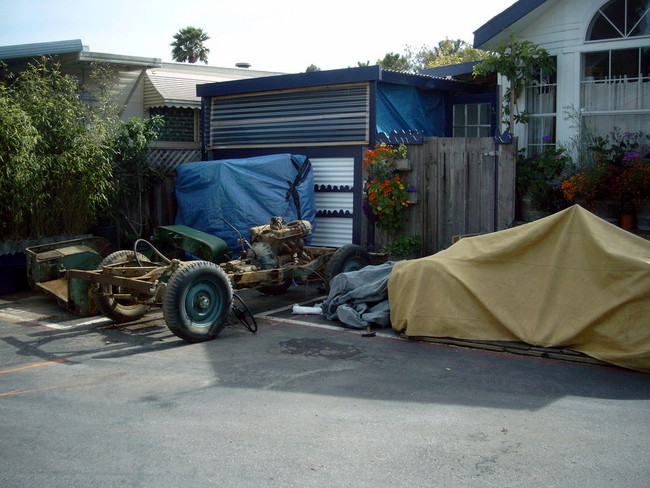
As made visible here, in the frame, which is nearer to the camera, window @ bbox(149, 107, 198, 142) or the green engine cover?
the green engine cover

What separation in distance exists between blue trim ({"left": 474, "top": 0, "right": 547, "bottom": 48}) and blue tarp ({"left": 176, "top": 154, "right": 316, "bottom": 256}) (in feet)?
13.4

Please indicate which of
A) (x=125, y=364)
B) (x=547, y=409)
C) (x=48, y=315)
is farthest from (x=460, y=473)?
(x=48, y=315)

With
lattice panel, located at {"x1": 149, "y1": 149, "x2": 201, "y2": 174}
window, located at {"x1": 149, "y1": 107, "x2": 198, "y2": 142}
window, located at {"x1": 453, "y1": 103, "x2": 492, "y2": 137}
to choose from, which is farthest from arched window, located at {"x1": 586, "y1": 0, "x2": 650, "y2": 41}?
window, located at {"x1": 149, "y1": 107, "x2": 198, "y2": 142}

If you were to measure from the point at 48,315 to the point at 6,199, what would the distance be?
82.7 inches

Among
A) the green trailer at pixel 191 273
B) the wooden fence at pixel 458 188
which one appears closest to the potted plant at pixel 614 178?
the wooden fence at pixel 458 188

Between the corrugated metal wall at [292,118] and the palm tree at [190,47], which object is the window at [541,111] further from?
the palm tree at [190,47]

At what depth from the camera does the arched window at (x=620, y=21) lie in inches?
472

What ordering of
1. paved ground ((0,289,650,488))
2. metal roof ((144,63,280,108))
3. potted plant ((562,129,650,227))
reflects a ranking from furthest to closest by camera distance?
metal roof ((144,63,280,108)) → potted plant ((562,129,650,227)) → paved ground ((0,289,650,488))

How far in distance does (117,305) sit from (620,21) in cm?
942

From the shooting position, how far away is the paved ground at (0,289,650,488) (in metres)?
4.53

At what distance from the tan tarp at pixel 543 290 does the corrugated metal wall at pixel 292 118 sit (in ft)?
16.4

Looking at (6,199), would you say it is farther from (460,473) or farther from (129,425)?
(460,473)

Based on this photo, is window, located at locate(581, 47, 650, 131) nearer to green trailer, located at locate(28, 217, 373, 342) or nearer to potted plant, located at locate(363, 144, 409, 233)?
potted plant, located at locate(363, 144, 409, 233)

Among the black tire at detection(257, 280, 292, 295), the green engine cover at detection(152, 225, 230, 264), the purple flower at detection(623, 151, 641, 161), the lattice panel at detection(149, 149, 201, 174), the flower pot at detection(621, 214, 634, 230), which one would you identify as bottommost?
the black tire at detection(257, 280, 292, 295)
